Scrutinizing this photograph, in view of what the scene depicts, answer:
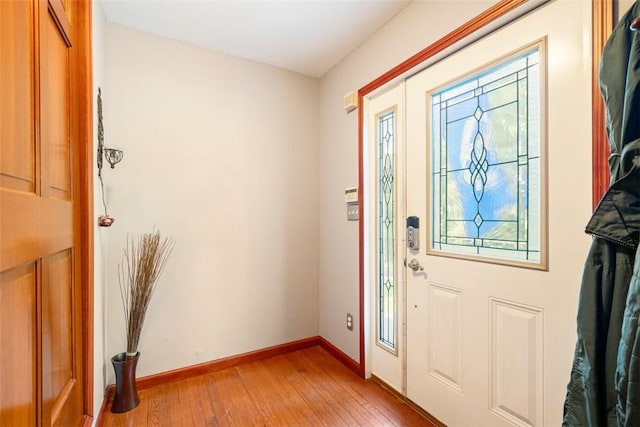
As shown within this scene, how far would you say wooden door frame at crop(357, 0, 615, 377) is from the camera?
1013 millimetres

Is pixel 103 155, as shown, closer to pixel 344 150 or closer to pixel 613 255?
pixel 344 150

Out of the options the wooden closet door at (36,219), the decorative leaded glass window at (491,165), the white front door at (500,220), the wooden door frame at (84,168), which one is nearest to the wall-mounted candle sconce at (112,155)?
the wooden door frame at (84,168)

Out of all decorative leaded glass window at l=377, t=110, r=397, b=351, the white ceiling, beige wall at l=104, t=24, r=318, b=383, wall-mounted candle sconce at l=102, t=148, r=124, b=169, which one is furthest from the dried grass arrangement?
decorative leaded glass window at l=377, t=110, r=397, b=351

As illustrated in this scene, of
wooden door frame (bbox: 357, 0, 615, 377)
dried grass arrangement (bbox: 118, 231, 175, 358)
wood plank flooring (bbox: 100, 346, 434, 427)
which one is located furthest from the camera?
dried grass arrangement (bbox: 118, 231, 175, 358)

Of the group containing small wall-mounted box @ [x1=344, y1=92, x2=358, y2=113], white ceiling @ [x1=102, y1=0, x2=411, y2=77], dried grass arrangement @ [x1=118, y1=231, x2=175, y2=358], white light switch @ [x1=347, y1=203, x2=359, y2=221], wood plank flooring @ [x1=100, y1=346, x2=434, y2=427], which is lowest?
wood plank flooring @ [x1=100, y1=346, x2=434, y2=427]

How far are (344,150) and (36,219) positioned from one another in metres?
1.95

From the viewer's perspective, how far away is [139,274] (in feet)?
6.19

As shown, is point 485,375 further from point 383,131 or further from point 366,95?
point 366,95

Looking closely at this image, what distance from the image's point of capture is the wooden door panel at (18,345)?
2.08 feet

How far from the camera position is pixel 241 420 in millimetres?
1722

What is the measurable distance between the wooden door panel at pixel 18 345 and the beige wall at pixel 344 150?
5.93 ft

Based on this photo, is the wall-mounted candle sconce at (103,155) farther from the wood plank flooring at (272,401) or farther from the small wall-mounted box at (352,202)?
the small wall-mounted box at (352,202)

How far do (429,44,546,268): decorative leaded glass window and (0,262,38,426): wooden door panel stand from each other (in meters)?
1.68

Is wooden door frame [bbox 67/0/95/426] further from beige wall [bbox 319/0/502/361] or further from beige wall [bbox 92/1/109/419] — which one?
beige wall [bbox 319/0/502/361]
